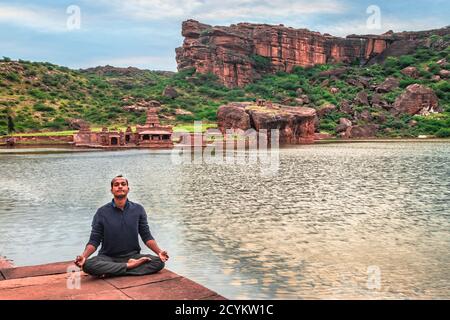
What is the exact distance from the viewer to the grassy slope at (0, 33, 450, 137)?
80812 millimetres

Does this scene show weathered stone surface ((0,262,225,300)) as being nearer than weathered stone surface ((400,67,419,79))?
Yes

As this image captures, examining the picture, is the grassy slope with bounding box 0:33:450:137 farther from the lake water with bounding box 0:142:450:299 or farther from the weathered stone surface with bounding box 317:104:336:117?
the lake water with bounding box 0:142:450:299

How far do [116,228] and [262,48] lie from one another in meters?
127

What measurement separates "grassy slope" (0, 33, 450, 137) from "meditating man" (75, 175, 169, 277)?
6571 cm

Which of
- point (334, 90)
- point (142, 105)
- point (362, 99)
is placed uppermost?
point (334, 90)

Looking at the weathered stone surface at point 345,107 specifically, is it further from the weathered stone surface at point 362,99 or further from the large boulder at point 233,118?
the large boulder at point 233,118

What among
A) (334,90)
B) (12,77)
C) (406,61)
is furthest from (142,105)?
(406,61)

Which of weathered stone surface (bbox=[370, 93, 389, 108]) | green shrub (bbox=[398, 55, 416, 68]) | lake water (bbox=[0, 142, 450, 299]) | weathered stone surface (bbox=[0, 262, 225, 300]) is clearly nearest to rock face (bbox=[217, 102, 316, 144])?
weathered stone surface (bbox=[370, 93, 389, 108])

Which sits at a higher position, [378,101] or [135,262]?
[378,101]

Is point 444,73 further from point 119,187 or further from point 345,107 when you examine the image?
point 119,187

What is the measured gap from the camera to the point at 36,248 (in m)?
11.1

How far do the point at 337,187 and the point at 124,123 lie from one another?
208ft

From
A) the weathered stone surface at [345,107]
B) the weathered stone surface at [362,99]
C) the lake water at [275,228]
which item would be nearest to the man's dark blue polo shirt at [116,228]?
the lake water at [275,228]

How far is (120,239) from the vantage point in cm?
730
